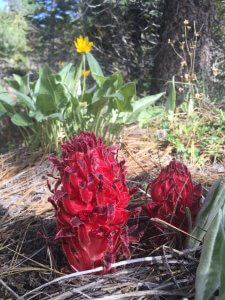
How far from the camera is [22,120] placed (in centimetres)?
302

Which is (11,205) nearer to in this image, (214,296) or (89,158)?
(89,158)

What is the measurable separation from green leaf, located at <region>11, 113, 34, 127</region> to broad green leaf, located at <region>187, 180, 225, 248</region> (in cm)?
203

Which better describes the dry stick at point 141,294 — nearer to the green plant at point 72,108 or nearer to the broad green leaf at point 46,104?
the green plant at point 72,108

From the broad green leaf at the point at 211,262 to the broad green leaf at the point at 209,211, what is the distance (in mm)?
148

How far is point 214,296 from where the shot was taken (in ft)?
3.45

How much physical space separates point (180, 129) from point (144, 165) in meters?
0.58

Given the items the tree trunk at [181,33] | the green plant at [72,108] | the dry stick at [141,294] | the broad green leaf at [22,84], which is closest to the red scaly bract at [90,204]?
the dry stick at [141,294]

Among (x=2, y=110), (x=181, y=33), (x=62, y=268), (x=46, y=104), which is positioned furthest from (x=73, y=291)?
(x=181, y=33)

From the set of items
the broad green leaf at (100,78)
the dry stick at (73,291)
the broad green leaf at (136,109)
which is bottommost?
the dry stick at (73,291)

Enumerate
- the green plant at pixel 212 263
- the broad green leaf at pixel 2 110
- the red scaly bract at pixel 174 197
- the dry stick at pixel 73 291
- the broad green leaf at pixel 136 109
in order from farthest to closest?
the broad green leaf at pixel 2 110 → the broad green leaf at pixel 136 109 → the red scaly bract at pixel 174 197 → the dry stick at pixel 73 291 → the green plant at pixel 212 263

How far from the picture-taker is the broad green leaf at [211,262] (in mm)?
960

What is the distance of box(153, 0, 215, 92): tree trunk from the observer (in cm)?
495

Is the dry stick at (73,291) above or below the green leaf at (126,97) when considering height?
below

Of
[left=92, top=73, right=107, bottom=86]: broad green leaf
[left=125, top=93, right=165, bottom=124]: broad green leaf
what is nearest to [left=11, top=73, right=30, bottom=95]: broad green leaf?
[left=92, top=73, right=107, bottom=86]: broad green leaf
